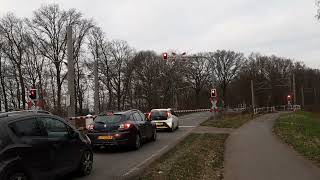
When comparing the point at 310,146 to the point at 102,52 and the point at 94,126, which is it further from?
the point at 102,52

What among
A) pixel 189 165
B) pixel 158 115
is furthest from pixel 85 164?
pixel 158 115

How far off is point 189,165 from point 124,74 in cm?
6601

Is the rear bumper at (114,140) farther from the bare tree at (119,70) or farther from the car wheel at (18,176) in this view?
the bare tree at (119,70)

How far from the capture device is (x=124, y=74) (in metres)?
77.7

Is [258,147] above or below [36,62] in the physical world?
below

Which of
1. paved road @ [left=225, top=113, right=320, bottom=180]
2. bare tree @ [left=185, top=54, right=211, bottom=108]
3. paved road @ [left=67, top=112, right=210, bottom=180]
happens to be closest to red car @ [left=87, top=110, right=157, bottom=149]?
paved road @ [left=67, top=112, right=210, bottom=180]

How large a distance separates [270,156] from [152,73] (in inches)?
2592

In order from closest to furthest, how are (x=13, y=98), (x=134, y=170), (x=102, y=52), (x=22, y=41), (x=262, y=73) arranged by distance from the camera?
(x=134, y=170) → (x=22, y=41) → (x=13, y=98) → (x=102, y=52) → (x=262, y=73)

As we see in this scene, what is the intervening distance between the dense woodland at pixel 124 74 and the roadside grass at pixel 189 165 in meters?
25.5

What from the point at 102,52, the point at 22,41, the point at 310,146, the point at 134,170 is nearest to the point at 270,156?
the point at 310,146

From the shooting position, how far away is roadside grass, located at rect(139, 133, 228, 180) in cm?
1060

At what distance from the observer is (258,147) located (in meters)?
17.3

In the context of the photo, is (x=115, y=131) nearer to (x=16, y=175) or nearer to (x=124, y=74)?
(x=16, y=175)

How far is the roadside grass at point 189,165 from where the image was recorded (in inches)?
417
